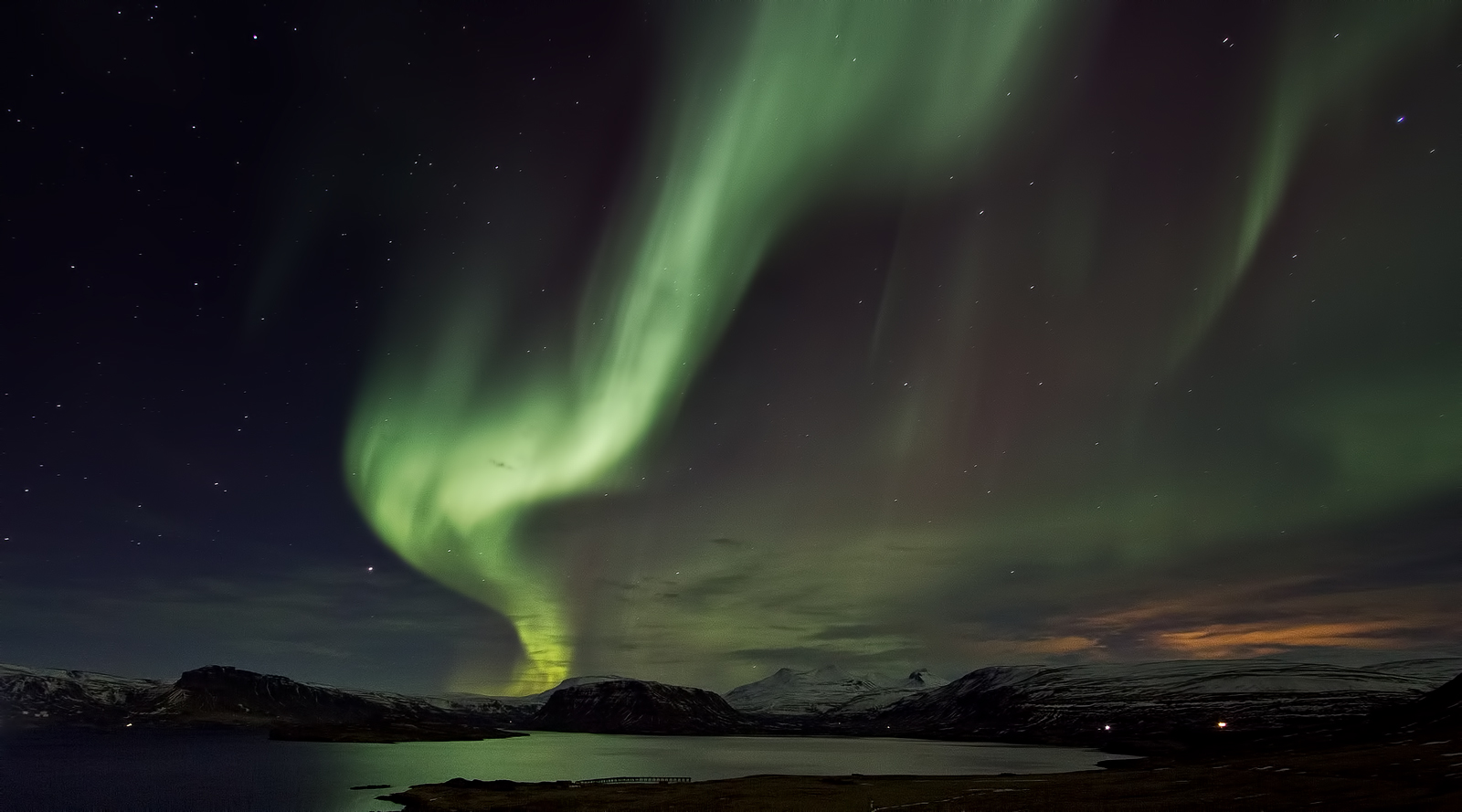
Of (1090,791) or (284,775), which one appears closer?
(1090,791)

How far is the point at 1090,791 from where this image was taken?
8662 cm

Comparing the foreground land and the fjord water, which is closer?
the foreground land

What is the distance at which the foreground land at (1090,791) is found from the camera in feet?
232

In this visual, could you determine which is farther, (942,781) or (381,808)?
(942,781)

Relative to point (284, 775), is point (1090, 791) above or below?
above

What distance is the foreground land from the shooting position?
70625mm

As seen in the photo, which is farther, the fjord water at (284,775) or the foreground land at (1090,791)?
the fjord water at (284,775)

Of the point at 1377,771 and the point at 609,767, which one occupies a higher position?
the point at 1377,771

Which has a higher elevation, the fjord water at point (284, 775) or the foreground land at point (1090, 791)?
the foreground land at point (1090, 791)

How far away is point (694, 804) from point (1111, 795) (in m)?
43.5

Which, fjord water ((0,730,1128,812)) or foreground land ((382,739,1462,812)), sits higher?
foreground land ((382,739,1462,812))

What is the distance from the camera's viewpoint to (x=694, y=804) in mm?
85312

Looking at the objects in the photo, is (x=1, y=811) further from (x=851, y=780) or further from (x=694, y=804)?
(x=851, y=780)

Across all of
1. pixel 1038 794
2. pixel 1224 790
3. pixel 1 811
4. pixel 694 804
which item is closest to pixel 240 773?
pixel 1 811
